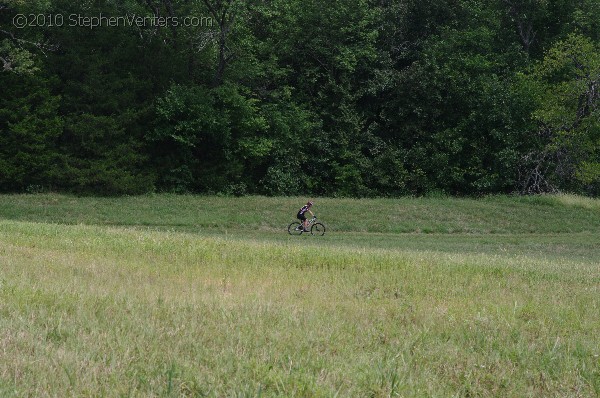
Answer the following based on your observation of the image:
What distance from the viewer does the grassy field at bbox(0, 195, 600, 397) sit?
452cm

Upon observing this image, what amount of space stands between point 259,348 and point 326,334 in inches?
32.3

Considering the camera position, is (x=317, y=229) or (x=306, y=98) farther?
(x=306, y=98)

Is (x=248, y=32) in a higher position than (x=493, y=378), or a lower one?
higher

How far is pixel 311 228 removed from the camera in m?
27.8

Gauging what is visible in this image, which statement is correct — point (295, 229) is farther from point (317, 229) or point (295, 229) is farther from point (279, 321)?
point (279, 321)

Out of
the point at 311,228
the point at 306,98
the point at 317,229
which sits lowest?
the point at 317,229

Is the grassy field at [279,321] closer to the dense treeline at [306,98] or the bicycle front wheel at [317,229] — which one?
the bicycle front wheel at [317,229]

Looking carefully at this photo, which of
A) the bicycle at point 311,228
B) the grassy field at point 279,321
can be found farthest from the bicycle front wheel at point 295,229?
the grassy field at point 279,321

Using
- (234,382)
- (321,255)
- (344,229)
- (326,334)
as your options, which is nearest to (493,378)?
(326,334)

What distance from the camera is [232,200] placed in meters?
34.2

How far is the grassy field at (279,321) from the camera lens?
4516mm

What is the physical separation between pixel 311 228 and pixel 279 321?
21.6 metres

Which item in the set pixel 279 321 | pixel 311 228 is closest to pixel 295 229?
pixel 311 228

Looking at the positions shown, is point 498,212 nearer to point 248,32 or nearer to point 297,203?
point 297,203
